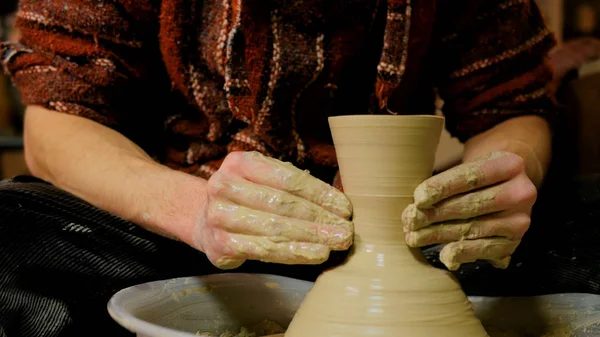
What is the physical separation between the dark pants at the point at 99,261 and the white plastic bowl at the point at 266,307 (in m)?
0.13

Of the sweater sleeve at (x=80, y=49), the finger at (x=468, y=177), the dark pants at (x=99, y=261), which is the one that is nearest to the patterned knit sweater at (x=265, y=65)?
the sweater sleeve at (x=80, y=49)

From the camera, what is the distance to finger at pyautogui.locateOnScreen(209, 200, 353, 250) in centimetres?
73

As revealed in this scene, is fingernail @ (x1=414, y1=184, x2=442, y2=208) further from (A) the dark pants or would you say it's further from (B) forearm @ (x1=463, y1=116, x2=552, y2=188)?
(B) forearm @ (x1=463, y1=116, x2=552, y2=188)

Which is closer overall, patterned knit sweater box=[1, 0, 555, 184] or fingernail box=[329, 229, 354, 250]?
fingernail box=[329, 229, 354, 250]

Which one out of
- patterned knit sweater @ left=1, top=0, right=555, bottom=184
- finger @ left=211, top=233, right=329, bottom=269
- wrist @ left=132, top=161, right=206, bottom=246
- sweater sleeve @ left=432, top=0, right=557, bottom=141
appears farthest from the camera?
sweater sleeve @ left=432, top=0, right=557, bottom=141

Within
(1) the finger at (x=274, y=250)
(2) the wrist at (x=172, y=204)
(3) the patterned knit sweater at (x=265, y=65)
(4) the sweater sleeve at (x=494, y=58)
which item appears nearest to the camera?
(1) the finger at (x=274, y=250)

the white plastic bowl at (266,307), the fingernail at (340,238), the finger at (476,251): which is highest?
the fingernail at (340,238)

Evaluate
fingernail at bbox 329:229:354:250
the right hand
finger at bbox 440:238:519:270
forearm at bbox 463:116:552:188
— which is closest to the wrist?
the right hand

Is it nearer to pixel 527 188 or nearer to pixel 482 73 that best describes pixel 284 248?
pixel 527 188

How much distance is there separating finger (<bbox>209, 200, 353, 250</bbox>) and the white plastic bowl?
7.9 inches

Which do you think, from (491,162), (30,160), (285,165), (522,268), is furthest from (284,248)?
(30,160)

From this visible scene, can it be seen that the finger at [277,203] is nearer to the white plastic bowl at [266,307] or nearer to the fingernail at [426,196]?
the fingernail at [426,196]

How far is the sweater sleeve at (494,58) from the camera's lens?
1249 millimetres

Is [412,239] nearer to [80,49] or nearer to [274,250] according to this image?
[274,250]
